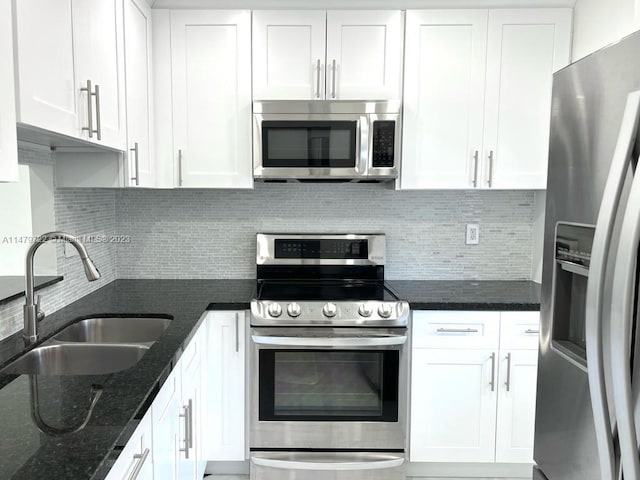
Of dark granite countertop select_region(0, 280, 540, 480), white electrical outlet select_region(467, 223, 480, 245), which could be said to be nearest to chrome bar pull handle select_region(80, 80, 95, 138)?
dark granite countertop select_region(0, 280, 540, 480)

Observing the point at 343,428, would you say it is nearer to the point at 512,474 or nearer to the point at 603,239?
the point at 512,474

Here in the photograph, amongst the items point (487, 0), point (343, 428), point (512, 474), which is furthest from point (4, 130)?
point (512, 474)

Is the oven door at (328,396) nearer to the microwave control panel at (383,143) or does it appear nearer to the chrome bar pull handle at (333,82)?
the microwave control panel at (383,143)

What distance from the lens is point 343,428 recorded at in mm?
2117

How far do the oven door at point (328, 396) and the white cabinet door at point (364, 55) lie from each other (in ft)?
3.91

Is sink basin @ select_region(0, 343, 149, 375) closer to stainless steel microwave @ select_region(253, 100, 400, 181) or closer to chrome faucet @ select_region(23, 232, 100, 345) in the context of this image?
chrome faucet @ select_region(23, 232, 100, 345)

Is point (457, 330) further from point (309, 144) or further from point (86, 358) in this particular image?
point (86, 358)

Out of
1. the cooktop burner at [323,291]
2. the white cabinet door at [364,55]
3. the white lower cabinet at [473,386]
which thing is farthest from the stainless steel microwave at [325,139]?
the white lower cabinet at [473,386]

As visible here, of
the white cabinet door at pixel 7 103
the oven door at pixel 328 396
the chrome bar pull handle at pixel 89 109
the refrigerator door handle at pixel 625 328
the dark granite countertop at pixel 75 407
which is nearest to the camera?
the refrigerator door handle at pixel 625 328

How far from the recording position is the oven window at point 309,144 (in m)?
2.19

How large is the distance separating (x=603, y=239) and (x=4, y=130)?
3.94 feet

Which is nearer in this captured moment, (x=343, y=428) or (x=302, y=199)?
(x=343, y=428)

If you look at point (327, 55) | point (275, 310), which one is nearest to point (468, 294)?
point (275, 310)

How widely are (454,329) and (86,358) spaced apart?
5.11 feet
